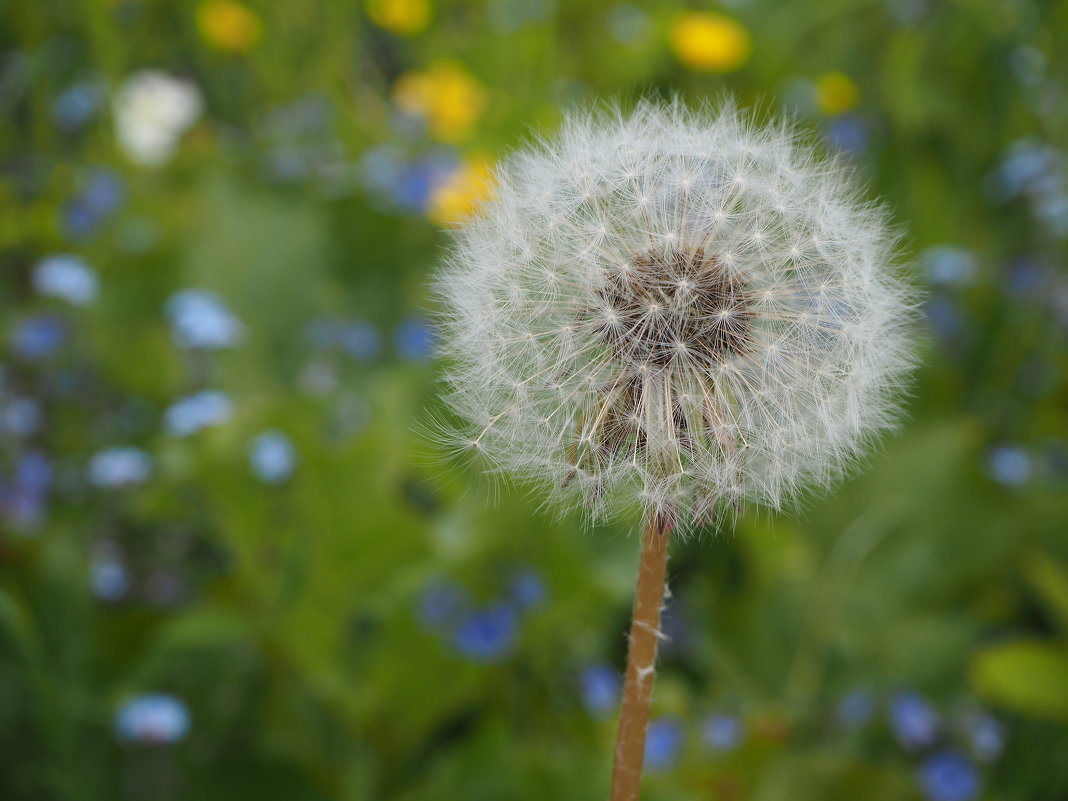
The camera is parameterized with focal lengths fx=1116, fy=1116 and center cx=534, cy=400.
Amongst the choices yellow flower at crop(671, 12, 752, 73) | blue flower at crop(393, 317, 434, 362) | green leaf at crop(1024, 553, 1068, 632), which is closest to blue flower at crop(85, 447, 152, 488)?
blue flower at crop(393, 317, 434, 362)

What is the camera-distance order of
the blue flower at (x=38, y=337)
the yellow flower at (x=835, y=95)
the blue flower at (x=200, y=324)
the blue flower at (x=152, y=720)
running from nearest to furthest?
1. the blue flower at (x=152, y=720)
2. the blue flower at (x=200, y=324)
3. the blue flower at (x=38, y=337)
4. the yellow flower at (x=835, y=95)

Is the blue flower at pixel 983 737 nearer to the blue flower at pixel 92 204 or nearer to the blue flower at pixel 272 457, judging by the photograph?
the blue flower at pixel 272 457

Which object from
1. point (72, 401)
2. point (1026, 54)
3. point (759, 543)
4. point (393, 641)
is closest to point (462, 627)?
point (393, 641)

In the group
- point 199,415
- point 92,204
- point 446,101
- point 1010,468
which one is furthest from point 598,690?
point 446,101

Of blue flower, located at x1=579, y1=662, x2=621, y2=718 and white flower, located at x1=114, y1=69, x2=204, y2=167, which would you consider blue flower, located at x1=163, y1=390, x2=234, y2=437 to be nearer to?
blue flower, located at x1=579, y1=662, x2=621, y2=718

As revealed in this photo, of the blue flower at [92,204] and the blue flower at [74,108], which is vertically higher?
the blue flower at [74,108]

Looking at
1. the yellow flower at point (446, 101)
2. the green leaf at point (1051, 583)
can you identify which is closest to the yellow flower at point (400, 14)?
the yellow flower at point (446, 101)

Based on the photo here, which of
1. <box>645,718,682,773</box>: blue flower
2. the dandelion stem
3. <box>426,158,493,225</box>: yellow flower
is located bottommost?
the dandelion stem
